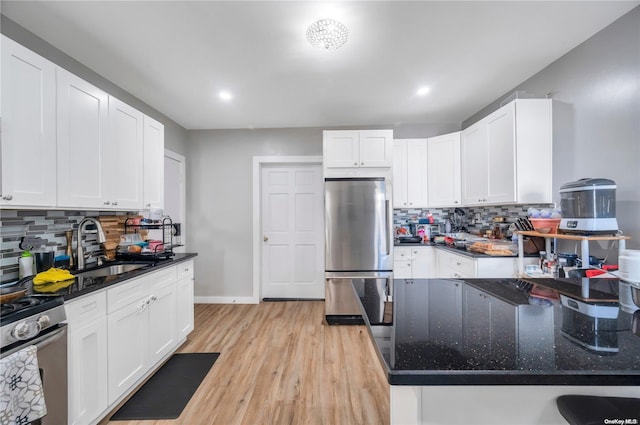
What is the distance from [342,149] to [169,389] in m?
2.80

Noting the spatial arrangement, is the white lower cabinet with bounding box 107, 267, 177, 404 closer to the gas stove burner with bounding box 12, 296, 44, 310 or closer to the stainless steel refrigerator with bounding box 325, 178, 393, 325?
the gas stove burner with bounding box 12, 296, 44, 310

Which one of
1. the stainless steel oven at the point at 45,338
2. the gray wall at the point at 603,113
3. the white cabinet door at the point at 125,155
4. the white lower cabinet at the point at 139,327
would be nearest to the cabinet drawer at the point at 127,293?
the white lower cabinet at the point at 139,327

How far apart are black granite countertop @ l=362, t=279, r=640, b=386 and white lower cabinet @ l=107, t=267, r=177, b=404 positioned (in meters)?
1.70

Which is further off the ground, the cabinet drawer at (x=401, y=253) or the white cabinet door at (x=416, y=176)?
the white cabinet door at (x=416, y=176)

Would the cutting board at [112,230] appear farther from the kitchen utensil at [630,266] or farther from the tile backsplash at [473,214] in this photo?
the kitchen utensil at [630,266]

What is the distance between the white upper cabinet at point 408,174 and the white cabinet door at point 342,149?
2.16 feet

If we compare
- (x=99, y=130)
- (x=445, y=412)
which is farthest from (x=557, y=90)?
(x=99, y=130)

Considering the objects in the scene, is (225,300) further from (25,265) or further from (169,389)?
(25,265)

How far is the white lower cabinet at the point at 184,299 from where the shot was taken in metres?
2.33

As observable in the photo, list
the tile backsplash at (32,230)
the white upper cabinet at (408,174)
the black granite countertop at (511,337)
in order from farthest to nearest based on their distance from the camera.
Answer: the white upper cabinet at (408,174), the tile backsplash at (32,230), the black granite countertop at (511,337)

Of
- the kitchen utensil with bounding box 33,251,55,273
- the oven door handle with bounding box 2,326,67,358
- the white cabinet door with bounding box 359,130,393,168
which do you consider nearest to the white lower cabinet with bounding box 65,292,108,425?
the oven door handle with bounding box 2,326,67,358

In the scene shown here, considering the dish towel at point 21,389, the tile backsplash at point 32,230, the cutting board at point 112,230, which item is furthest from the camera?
the cutting board at point 112,230

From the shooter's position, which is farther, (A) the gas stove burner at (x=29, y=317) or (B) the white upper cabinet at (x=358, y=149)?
(B) the white upper cabinet at (x=358, y=149)

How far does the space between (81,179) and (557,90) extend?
374 centimetres
